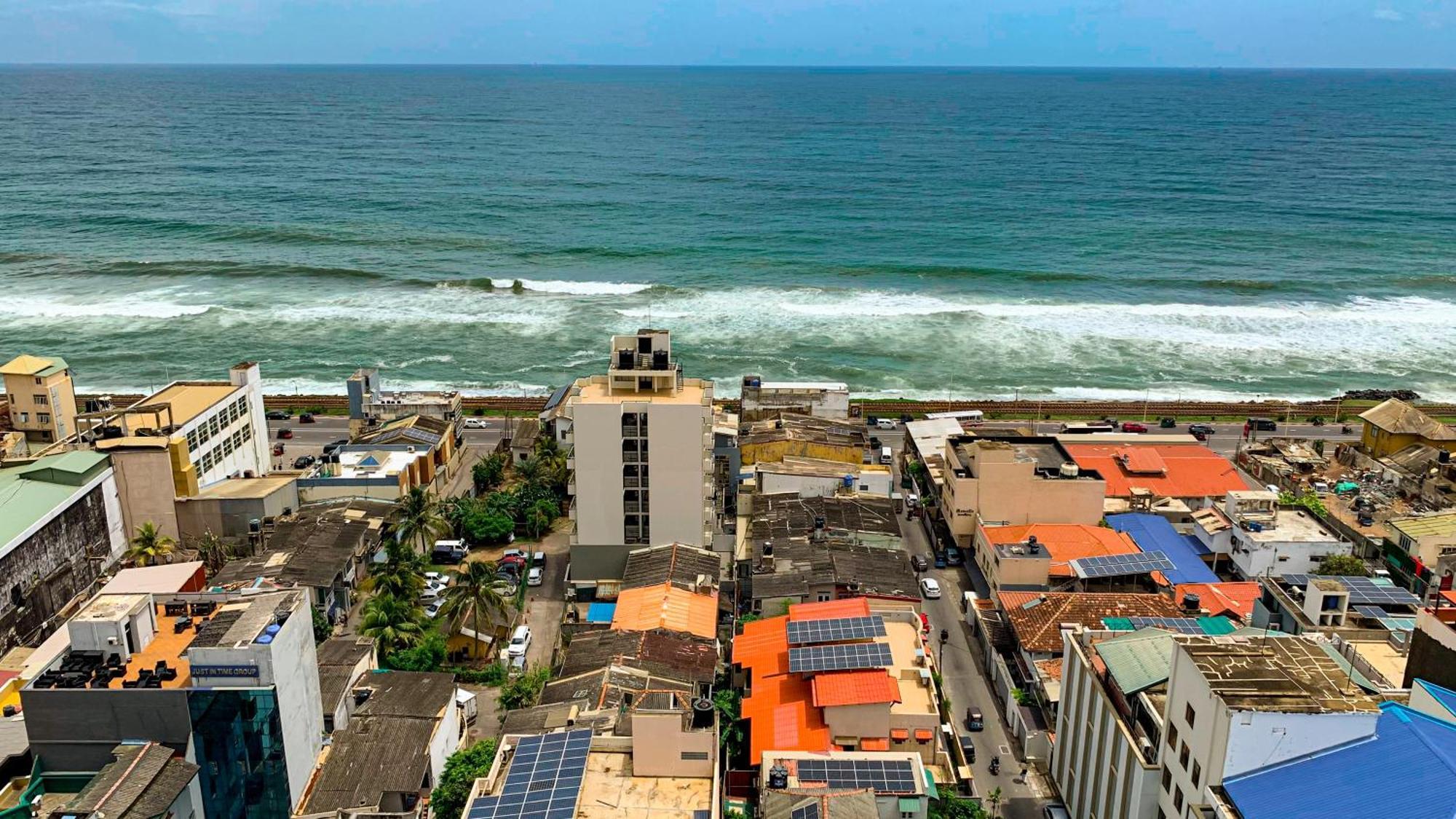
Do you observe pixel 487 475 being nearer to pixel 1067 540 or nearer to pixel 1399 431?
pixel 1067 540

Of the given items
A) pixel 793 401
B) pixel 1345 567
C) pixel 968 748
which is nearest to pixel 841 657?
pixel 968 748

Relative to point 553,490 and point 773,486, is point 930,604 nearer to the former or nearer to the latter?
point 773,486

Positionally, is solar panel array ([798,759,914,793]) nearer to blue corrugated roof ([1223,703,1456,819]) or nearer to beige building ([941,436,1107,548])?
blue corrugated roof ([1223,703,1456,819])

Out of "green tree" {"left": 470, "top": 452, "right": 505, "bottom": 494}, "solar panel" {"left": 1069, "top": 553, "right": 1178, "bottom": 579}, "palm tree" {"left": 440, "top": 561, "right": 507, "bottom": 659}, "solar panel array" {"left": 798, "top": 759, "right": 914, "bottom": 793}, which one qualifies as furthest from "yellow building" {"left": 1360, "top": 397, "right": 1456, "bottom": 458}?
"green tree" {"left": 470, "top": 452, "right": 505, "bottom": 494}

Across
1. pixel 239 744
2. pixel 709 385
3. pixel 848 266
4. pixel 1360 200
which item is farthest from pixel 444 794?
pixel 1360 200

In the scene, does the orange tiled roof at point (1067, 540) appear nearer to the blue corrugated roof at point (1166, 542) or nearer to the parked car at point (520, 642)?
the blue corrugated roof at point (1166, 542)
